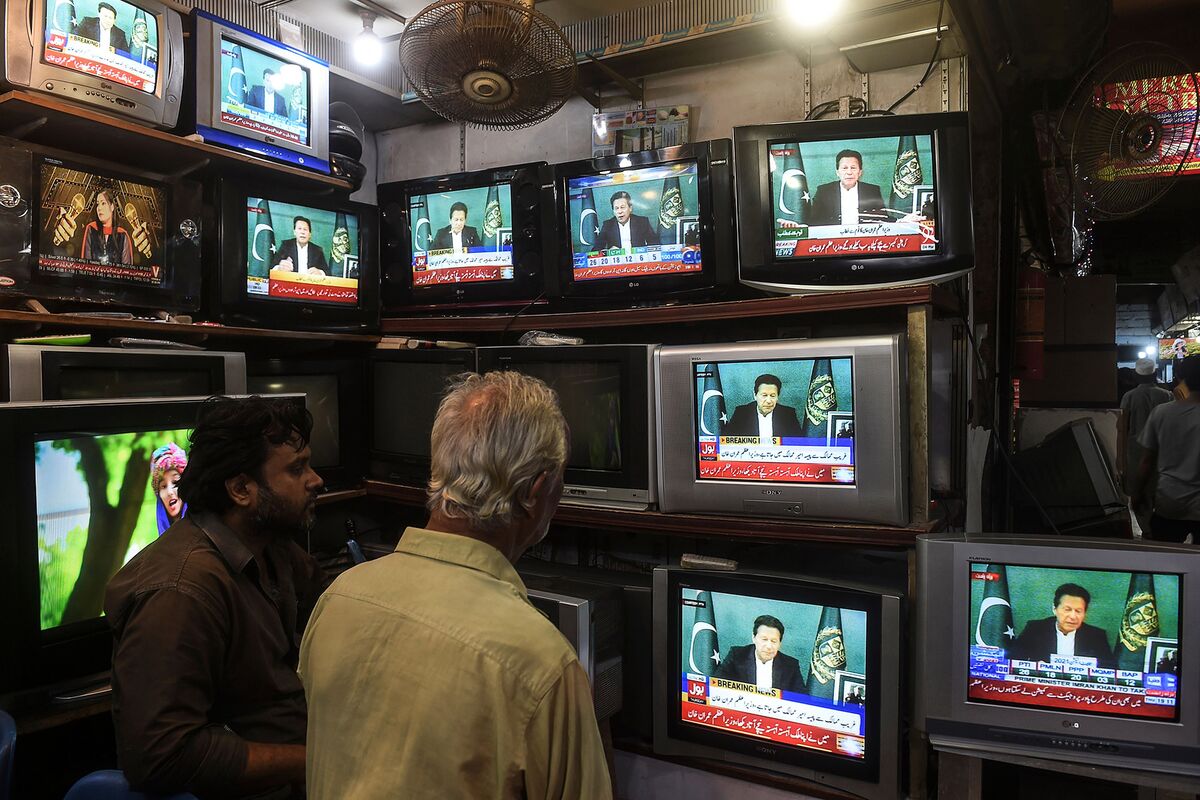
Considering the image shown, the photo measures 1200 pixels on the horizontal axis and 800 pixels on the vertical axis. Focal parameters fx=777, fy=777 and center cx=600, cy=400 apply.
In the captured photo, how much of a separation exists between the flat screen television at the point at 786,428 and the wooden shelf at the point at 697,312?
129 mm

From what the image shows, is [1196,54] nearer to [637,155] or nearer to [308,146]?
[637,155]

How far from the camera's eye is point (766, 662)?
229cm

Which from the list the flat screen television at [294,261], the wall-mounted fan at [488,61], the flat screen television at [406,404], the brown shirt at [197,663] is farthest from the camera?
the flat screen television at [406,404]

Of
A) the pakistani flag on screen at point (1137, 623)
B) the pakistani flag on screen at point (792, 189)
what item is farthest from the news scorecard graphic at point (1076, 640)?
the pakistani flag on screen at point (792, 189)

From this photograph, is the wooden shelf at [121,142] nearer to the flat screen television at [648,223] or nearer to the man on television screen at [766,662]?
the flat screen television at [648,223]

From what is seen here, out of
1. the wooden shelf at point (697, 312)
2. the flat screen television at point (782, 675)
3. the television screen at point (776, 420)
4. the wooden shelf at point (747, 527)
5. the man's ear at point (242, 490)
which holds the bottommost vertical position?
the flat screen television at point (782, 675)

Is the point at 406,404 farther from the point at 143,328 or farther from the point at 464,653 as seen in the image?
the point at 464,653

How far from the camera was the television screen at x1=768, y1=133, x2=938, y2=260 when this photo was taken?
2.27 metres

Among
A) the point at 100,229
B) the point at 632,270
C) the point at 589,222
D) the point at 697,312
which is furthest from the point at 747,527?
the point at 100,229

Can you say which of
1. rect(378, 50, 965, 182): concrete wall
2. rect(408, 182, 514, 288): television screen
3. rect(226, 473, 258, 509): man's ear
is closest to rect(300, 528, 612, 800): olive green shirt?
rect(226, 473, 258, 509): man's ear

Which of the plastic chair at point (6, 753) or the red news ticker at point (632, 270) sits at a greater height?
the red news ticker at point (632, 270)

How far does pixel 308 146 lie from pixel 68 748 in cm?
215

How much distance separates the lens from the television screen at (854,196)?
7.43 feet

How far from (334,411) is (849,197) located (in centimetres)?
211
